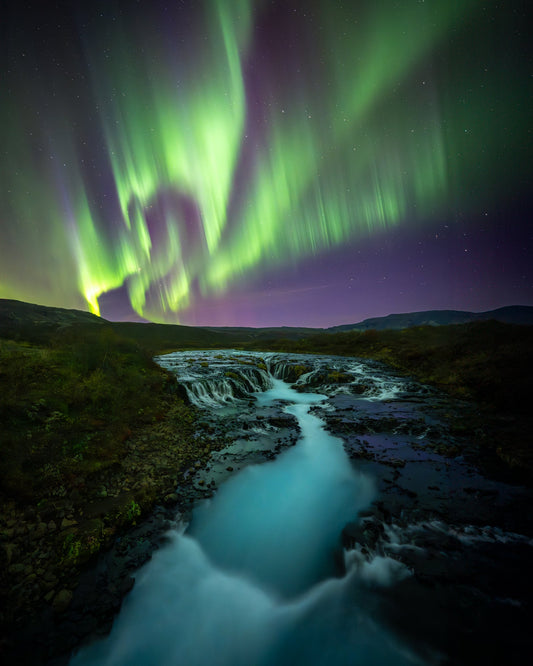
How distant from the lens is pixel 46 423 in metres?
7.99

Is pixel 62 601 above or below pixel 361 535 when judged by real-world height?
above

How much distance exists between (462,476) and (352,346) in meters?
38.5

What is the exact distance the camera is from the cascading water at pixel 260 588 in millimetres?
4184

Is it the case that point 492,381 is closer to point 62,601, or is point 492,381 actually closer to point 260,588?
point 260,588

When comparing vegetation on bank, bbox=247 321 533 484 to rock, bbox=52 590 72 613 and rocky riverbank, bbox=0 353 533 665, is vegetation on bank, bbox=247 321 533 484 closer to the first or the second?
rocky riverbank, bbox=0 353 533 665

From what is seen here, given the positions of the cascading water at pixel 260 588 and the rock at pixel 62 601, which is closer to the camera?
the rock at pixel 62 601

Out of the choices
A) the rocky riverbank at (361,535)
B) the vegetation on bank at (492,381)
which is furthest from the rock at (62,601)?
the vegetation on bank at (492,381)

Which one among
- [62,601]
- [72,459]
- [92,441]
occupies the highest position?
[92,441]

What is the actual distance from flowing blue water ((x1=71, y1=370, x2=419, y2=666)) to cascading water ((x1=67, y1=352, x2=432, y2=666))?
2 cm

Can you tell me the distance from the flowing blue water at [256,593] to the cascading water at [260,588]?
0.02 meters

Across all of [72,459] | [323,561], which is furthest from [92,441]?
[323,561]

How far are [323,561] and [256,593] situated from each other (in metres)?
1.65

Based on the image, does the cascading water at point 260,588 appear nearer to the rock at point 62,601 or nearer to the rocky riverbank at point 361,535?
the rocky riverbank at point 361,535

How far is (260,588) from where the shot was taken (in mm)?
5395
